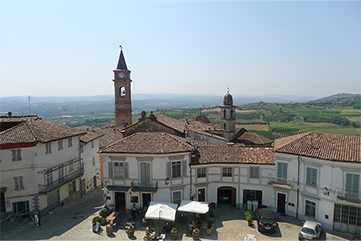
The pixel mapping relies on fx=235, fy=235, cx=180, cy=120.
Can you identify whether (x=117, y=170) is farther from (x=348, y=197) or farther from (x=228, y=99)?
(x=228, y=99)

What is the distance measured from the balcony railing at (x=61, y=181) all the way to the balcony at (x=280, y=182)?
75.4 feet

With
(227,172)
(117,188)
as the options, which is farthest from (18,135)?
(227,172)

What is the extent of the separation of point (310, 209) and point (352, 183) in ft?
15.6

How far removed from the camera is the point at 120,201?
84.9 feet

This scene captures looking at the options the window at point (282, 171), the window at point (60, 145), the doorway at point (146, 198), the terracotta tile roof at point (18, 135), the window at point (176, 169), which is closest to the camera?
the terracotta tile roof at point (18, 135)

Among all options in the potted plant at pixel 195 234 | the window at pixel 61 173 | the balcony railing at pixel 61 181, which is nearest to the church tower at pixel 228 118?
the potted plant at pixel 195 234

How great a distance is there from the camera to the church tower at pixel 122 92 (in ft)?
169

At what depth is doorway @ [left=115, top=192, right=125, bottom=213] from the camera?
25.7m

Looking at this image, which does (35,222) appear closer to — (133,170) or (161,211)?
(133,170)

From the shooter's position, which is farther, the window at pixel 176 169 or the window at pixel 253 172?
the window at pixel 253 172

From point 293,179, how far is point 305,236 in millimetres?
Answer: 5342

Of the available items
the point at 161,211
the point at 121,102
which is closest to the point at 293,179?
the point at 161,211

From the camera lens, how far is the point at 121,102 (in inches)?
2071

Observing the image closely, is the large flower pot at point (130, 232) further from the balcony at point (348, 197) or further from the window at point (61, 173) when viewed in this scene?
the balcony at point (348, 197)
